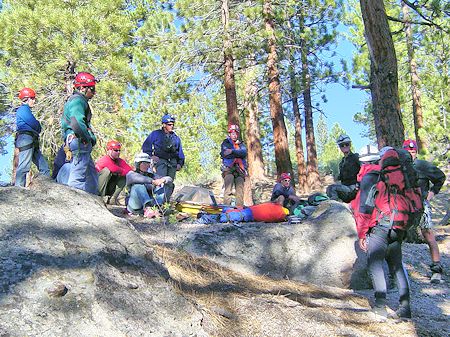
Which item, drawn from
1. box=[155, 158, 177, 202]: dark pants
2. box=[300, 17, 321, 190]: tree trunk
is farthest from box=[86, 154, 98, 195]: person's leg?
box=[300, 17, 321, 190]: tree trunk

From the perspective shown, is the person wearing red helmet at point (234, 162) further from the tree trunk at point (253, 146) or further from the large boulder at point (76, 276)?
the tree trunk at point (253, 146)

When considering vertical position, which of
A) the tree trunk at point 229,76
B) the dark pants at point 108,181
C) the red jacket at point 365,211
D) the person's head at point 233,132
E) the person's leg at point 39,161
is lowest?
the red jacket at point 365,211

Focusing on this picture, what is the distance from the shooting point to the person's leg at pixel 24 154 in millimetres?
6586

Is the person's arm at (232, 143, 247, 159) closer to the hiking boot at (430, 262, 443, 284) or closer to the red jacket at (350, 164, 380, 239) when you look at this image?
the hiking boot at (430, 262, 443, 284)

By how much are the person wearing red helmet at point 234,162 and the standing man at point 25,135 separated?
305 cm

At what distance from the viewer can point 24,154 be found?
668cm

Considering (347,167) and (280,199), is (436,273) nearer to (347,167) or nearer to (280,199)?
(347,167)

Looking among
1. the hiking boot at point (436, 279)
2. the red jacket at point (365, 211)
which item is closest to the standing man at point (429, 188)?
the hiking boot at point (436, 279)

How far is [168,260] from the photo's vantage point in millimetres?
4074

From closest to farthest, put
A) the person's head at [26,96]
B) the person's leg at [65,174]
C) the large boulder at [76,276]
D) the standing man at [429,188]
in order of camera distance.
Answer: the large boulder at [76,276], the person's leg at [65,174], the standing man at [429,188], the person's head at [26,96]

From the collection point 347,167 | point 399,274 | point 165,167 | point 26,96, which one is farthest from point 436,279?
point 26,96

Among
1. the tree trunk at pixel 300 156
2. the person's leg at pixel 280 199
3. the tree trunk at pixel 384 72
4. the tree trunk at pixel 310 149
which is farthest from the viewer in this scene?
the tree trunk at pixel 310 149

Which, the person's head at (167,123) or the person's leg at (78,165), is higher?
the person's head at (167,123)

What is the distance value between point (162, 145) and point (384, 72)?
3746 millimetres
